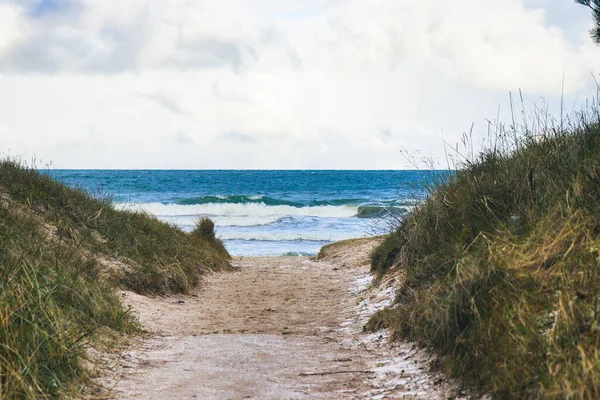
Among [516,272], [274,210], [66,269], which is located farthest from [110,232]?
[274,210]

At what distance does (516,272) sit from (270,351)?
A: 2801 millimetres

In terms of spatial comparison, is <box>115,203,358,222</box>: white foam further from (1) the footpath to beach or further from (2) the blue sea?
(1) the footpath to beach

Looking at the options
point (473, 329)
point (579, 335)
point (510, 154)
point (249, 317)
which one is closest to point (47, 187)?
point (249, 317)

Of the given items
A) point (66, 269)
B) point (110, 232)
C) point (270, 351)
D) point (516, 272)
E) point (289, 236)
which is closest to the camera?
point (516, 272)

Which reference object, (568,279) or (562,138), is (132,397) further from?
(562,138)

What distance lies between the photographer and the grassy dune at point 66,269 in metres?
4.86

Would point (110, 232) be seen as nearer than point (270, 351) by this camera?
No

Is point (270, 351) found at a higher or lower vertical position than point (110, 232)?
lower

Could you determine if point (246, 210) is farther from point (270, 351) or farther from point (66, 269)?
point (270, 351)

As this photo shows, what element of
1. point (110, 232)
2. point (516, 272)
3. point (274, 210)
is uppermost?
point (516, 272)

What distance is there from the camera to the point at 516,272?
4992mm

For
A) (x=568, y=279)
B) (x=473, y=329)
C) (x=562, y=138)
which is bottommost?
(x=473, y=329)

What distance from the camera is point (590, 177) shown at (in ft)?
19.3

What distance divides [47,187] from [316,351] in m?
6.90
